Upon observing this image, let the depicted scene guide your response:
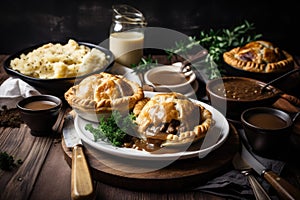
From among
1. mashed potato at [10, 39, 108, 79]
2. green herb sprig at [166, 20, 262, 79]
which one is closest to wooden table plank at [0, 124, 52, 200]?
mashed potato at [10, 39, 108, 79]

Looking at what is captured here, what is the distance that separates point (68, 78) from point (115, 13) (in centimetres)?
110

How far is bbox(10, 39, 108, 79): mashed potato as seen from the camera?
3.36 m

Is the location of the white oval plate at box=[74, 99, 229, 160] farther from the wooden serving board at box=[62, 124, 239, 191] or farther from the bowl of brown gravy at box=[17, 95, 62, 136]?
the bowl of brown gravy at box=[17, 95, 62, 136]

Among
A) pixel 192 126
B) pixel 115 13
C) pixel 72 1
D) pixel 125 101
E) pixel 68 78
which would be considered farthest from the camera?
pixel 72 1

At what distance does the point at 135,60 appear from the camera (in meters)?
4.08

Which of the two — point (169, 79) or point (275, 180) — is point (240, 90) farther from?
point (275, 180)

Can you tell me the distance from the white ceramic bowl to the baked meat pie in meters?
0.63

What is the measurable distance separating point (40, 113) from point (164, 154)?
92 cm

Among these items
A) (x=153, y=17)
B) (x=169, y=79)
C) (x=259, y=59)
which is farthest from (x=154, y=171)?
(x=153, y=17)

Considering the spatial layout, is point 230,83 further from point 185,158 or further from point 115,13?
point 115,13

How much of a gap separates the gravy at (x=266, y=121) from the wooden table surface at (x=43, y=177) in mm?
286

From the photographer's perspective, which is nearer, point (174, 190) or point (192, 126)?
point (174, 190)

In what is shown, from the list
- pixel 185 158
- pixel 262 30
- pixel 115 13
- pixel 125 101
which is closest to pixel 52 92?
pixel 125 101

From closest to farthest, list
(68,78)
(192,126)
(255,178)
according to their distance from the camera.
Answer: (255,178) < (192,126) < (68,78)
